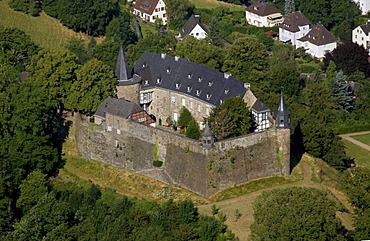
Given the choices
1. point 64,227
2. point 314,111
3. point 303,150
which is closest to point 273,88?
point 314,111

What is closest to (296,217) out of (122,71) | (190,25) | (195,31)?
(122,71)

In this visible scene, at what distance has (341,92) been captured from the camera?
93.8m

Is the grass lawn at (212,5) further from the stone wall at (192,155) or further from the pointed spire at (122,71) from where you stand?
the stone wall at (192,155)

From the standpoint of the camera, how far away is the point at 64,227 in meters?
66.8

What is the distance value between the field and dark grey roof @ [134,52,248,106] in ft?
98.6

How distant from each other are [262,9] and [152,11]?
13219mm

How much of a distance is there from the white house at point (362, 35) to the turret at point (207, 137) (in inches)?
1951

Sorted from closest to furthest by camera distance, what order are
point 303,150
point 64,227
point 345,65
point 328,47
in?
1. point 64,227
2. point 303,150
3. point 345,65
4. point 328,47

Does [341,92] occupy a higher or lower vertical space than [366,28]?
lower

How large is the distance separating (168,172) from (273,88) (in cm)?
1999

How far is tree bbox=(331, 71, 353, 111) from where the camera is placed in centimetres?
9344

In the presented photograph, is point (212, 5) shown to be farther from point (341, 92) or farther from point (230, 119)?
point (230, 119)

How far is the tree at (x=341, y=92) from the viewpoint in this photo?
307 ft

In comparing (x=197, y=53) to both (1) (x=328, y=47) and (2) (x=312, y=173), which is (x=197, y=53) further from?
(1) (x=328, y=47)
